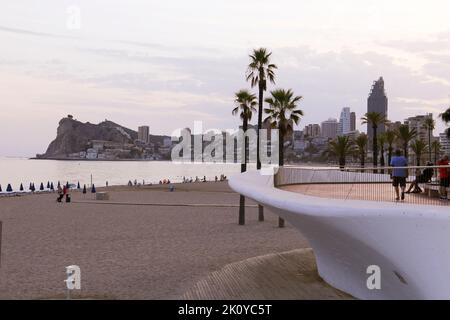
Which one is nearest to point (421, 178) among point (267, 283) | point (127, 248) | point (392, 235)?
point (392, 235)

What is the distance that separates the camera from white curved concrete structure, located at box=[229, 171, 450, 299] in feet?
26.3

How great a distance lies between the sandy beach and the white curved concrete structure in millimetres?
6402

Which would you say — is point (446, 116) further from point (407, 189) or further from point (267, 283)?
point (407, 189)

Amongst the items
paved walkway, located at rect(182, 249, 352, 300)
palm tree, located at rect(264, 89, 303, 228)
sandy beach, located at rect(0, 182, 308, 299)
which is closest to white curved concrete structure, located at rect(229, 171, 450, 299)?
paved walkway, located at rect(182, 249, 352, 300)

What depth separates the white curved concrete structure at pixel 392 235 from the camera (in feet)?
26.3

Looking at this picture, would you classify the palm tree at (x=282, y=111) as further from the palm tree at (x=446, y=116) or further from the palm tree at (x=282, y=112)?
the palm tree at (x=446, y=116)

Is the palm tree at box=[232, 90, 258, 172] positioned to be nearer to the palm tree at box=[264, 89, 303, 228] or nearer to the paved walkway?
the palm tree at box=[264, 89, 303, 228]

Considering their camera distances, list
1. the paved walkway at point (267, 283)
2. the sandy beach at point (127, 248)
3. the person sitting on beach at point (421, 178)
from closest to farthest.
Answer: the person sitting on beach at point (421, 178) → the paved walkway at point (267, 283) → the sandy beach at point (127, 248)

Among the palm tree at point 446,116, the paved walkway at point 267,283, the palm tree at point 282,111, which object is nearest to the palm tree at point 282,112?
the palm tree at point 282,111

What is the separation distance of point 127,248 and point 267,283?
1055 cm

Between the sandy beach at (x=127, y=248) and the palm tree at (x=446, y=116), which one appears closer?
the sandy beach at (x=127, y=248)

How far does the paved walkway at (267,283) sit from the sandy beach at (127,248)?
1336mm

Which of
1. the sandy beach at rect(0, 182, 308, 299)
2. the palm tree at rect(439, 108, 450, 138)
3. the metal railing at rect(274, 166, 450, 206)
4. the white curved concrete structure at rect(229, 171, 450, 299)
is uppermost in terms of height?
the palm tree at rect(439, 108, 450, 138)
